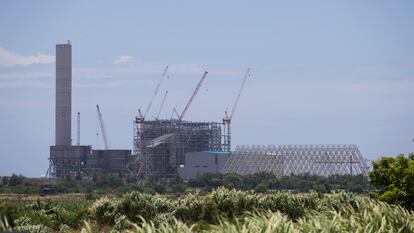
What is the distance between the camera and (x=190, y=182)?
597ft

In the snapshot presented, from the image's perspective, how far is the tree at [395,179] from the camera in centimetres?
4134

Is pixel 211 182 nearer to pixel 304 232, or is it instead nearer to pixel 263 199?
pixel 263 199

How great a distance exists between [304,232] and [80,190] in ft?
472

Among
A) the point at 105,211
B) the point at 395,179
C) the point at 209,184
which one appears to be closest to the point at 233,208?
the point at 105,211

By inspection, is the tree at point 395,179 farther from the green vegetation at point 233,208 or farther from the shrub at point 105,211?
the shrub at point 105,211

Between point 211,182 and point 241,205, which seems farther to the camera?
point 211,182

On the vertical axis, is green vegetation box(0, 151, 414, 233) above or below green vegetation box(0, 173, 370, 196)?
below

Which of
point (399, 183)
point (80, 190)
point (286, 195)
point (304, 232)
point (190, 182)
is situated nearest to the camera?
point (304, 232)

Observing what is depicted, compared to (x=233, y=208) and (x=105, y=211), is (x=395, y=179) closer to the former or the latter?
(x=233, y=208)

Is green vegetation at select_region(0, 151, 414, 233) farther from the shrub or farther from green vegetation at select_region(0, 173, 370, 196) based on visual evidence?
green vegetation at select_region(0, 173, 370, 196)

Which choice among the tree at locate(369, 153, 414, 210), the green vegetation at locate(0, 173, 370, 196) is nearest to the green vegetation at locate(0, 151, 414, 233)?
the tree at locate(369, 153, 414, 210)

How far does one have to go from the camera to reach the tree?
136 ft

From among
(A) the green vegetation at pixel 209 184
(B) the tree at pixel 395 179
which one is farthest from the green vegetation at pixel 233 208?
(A) the green vegetation at pixel 209 184

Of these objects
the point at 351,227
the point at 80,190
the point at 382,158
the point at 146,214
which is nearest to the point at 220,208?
the point at 146,214
